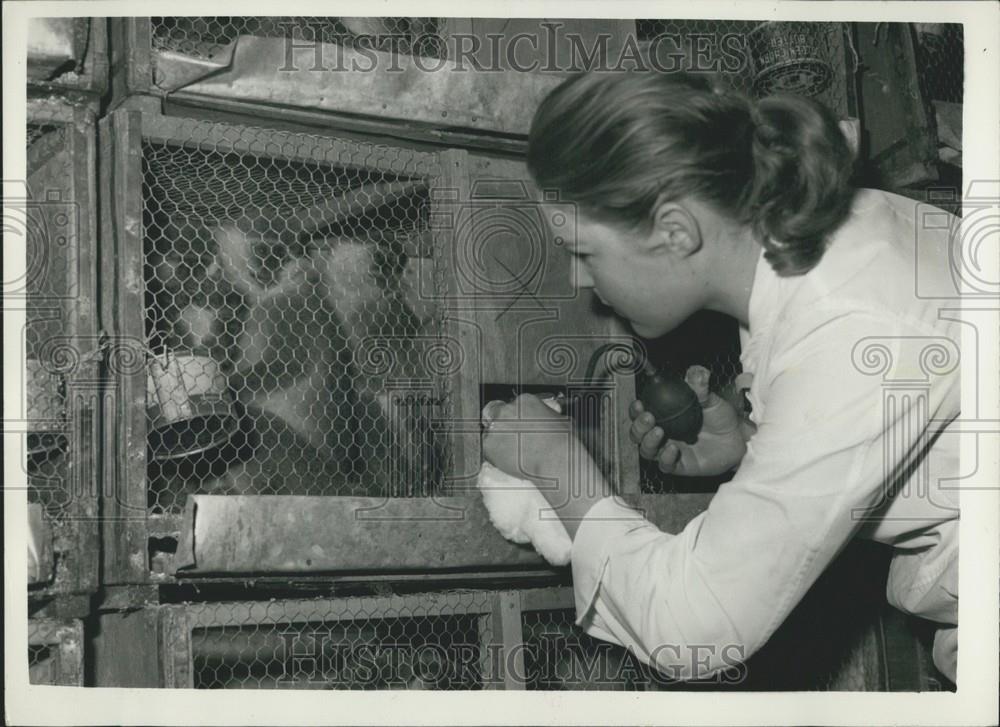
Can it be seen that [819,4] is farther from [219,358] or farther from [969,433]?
[219,358]

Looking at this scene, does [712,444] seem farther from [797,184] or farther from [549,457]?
[797,184]

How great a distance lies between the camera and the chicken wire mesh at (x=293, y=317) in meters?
1.04

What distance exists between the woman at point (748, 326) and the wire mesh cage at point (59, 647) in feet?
1.54

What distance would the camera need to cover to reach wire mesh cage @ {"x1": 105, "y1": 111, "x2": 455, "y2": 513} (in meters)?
1.04

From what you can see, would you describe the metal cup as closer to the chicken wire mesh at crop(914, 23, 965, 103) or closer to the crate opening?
the crate opening

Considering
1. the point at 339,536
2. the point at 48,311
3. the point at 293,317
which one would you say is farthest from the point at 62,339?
the point at 339,536

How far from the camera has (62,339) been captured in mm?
992

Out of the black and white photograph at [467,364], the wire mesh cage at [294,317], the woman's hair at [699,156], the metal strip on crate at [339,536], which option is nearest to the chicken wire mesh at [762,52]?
the black and white photograph at [467,364]

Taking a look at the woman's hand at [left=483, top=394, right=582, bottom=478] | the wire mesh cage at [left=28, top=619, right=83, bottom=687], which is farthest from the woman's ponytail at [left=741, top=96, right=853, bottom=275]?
the wire mesh cage at [left=28, top=619, right=83, bottom=687]

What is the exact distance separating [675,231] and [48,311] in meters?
0.65

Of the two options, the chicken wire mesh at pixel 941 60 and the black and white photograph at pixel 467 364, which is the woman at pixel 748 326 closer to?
the black and white photograph at pixel 467 364

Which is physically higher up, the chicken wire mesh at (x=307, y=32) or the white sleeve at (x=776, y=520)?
the chicken wire mesh at (x=307, y=32)

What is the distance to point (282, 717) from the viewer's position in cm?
107

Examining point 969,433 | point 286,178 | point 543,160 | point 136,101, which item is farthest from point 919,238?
point 136,101
